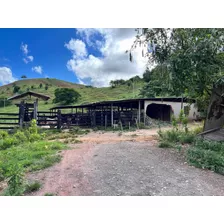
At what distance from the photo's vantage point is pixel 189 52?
5348mm

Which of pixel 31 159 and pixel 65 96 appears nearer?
pixel 31 159

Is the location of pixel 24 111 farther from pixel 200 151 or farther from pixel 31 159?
pixel 200 151

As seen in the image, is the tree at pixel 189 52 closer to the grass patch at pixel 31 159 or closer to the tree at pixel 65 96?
the grass patch at pixel 31 159

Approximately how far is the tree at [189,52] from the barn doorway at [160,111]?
14.1 meters

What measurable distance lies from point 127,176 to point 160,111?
18139 millimetres

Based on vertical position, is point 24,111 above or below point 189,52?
below

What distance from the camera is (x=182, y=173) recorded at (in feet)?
14.2

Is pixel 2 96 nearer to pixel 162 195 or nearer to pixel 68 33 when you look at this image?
pixel 68 33

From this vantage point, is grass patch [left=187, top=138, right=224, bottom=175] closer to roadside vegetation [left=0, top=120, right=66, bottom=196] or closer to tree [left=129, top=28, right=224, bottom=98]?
tree [left=129, top=28, right=224, bottom=98]

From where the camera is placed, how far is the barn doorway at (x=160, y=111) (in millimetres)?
20631

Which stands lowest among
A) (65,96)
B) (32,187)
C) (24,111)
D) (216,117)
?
(32,187)

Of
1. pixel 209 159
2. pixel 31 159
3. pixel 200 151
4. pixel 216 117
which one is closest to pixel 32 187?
pixel 31 159

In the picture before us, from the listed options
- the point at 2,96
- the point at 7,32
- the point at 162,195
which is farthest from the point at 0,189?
the point at 2,96
